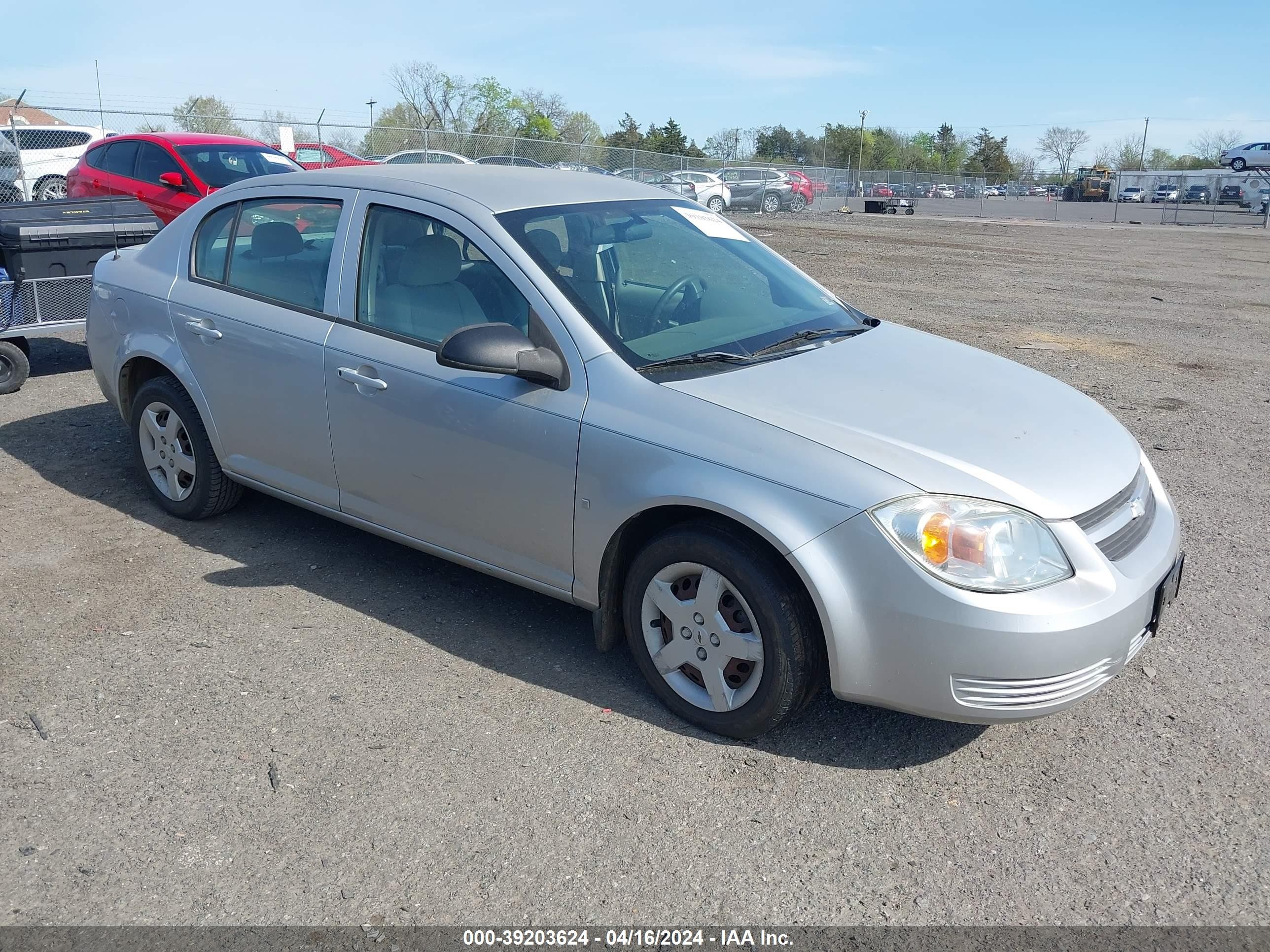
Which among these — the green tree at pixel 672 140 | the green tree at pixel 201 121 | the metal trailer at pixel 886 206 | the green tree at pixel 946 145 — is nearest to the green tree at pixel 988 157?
the green tree at pixel 946 145

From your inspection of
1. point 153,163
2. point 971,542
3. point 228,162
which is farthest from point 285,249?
point 153,163

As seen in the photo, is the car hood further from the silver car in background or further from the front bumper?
the front bumper

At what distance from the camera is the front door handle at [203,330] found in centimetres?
478

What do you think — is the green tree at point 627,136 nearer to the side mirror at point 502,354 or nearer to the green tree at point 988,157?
the green tree at point 988,157

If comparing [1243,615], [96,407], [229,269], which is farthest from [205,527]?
[1243,615]

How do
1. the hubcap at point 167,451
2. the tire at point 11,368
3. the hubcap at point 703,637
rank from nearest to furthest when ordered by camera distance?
the hubcap at point 703,637 → the hubcap at point 167,451 → the tire at point 11,368

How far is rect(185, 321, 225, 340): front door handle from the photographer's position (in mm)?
4781

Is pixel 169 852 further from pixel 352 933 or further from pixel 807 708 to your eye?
pixel 807 708

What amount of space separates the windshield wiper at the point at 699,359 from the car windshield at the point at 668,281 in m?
0.02

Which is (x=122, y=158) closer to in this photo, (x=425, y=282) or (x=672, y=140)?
(x=425, y=282)

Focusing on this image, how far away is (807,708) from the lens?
12.1 feet

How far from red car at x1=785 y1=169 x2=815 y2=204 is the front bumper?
123 feet

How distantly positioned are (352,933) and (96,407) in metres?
→ 5.95

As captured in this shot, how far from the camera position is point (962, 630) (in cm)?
299
